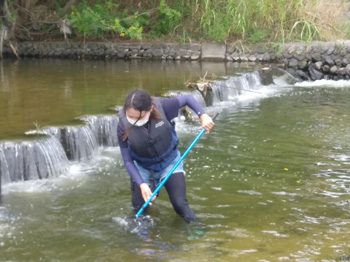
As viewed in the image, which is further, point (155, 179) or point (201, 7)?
point (201, 7)

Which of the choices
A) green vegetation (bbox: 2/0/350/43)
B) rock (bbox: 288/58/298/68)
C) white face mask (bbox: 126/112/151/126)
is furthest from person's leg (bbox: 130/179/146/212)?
rock (bbox: 288/58/298/68)

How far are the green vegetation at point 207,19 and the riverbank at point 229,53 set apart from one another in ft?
1.11

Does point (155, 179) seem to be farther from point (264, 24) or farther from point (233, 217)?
point (264, 24)

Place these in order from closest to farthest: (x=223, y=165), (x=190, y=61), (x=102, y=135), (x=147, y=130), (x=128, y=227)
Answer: (x=147, y=130), (x=128, y=227), (x=223, y=165), (x=102, y=135), (x=190, y=61)

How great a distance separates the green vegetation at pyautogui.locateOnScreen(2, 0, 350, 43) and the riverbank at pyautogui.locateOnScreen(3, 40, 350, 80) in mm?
339

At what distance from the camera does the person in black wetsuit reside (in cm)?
523

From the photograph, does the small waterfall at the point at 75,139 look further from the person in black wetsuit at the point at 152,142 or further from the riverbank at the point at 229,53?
the riverbank at the point at 229,53

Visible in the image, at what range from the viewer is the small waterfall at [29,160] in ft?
25.1

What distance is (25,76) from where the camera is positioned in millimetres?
14062

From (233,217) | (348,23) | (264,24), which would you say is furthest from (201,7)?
(233,217)

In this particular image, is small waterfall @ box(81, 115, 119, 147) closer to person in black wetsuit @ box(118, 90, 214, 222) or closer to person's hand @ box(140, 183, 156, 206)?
person in black wetsuit @ box(118, 90, 214, 222)

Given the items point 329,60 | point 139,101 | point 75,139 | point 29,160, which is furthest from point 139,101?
point 329,60

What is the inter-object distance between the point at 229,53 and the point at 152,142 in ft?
43.5

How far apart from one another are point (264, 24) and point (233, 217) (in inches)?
524
